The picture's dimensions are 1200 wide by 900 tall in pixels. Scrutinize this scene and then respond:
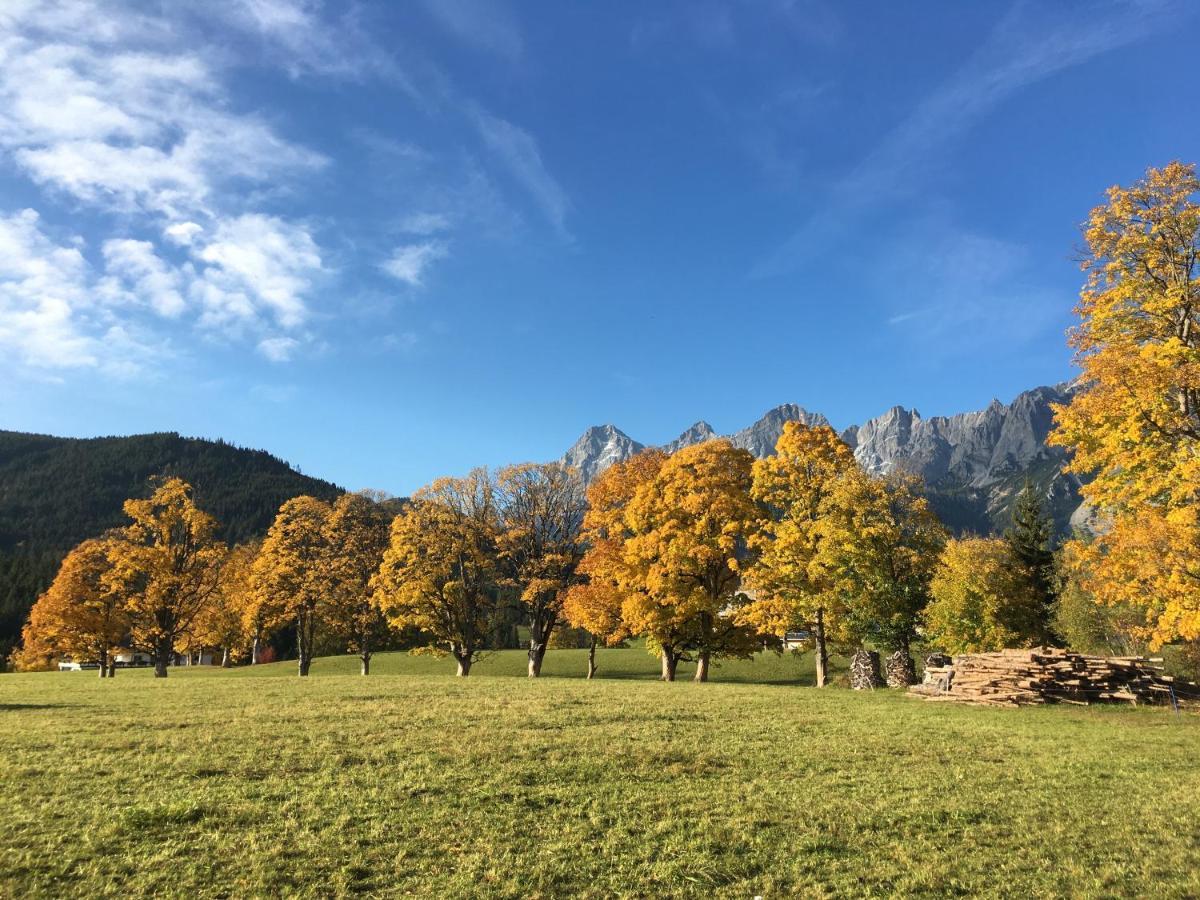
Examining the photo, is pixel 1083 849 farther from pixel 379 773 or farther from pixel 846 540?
Result: pixel 846 540

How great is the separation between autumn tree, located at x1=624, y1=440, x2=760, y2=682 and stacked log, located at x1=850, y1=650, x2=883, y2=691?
20.0 ft

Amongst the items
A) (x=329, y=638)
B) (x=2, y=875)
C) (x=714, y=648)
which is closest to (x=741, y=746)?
(x=2, y=875)

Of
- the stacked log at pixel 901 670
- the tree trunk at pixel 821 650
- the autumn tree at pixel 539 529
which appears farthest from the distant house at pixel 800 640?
the autumn tree at pixel 539 529

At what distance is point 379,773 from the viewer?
11086 mm

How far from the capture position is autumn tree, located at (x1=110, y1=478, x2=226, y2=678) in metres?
46.1

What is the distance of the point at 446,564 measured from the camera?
47438 mm

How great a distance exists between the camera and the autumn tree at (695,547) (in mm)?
36031

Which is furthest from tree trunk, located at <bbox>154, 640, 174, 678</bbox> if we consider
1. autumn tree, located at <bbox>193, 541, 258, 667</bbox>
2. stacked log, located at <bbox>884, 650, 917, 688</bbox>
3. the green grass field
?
stacked log, located at <bbox>884, 650, 917, 688</bbox>

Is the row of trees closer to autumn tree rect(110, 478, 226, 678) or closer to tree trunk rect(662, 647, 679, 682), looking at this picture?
autumn tree rect(110, 478, 226, 678)

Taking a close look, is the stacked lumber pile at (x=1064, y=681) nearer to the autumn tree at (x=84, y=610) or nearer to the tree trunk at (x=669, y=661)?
the tree trunk at (x=669, y=661)

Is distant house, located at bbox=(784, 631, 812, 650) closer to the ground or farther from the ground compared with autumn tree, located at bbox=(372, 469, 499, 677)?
closer to the ground

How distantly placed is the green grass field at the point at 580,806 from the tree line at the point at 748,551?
9111 millimetres

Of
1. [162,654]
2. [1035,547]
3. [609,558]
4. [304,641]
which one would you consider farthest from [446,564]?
[1035,547]

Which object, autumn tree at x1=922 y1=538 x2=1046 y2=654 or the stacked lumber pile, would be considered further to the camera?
autumn tree at x1=922 y1=538 x2=1046 y2=654
